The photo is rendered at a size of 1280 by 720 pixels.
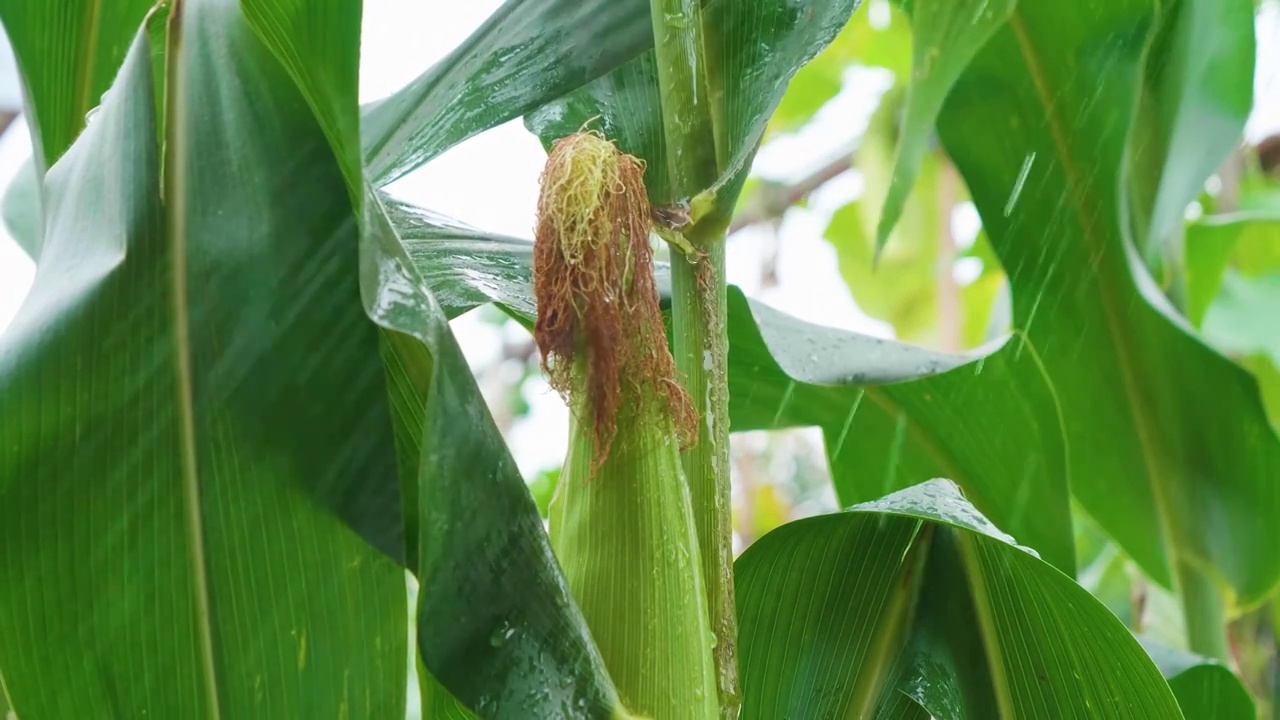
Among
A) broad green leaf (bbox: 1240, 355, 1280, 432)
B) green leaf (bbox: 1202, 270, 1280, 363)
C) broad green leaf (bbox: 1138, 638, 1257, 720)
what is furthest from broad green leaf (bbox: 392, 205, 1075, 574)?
broad green leaf (bbox: 1240, 355, 1280, 432)

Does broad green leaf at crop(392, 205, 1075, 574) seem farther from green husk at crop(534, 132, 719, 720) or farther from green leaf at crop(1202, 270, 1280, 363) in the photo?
green leaf at crop(1202, 270, 1280, 363)

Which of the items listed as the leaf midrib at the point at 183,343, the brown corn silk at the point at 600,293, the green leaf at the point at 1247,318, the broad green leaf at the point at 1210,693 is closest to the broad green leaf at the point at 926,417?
the broad green leaf at the point at 1210,693

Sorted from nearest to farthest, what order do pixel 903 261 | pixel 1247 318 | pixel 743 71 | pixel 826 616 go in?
pixel 743 71 → pixel 826 616 → pixel 1247 318 → pixel 903 261

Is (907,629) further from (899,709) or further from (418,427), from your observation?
(418,427)

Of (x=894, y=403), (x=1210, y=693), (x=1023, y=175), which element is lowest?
(x=1210, y=693)

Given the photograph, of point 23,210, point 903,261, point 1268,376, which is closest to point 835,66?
point 903,261

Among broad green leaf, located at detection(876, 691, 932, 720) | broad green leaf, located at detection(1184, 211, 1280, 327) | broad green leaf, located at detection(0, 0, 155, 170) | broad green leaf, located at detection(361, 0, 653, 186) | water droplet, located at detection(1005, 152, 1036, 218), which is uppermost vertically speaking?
broad green leaf, located at detection(0, 0, 155, 170)
